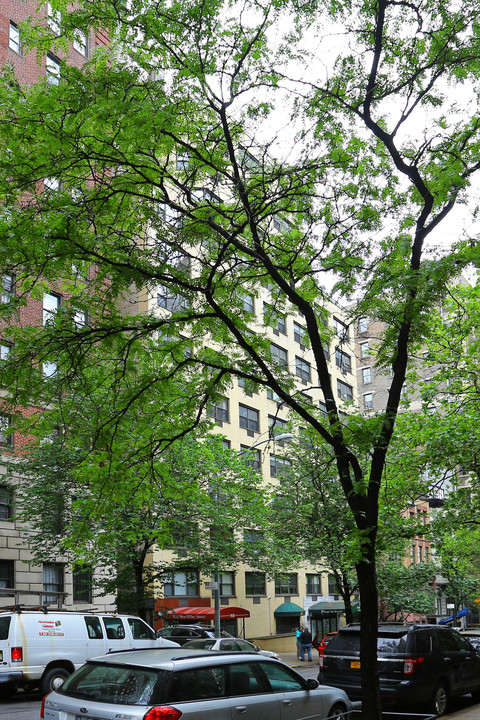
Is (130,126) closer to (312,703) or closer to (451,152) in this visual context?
(451,152)

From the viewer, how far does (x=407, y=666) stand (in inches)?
484

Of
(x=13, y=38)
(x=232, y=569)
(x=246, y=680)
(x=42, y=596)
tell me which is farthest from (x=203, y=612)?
(x=246, y=680)

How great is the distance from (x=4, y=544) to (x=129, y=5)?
21.4 metres

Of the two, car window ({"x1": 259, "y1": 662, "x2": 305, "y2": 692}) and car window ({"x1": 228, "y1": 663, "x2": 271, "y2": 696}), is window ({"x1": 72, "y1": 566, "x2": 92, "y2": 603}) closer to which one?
car window ({"x1": 259, "y1": 662, "x2": 305, "y2": 692})

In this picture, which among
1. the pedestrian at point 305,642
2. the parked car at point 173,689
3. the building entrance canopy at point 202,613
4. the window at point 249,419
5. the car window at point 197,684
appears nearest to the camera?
the parked car at point 173,689

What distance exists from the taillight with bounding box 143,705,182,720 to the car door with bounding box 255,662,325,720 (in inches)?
75.0

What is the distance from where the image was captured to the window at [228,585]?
4078cm

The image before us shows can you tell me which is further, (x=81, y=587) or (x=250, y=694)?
(x=81, y=587)

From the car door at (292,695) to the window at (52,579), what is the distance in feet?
A: 68.2

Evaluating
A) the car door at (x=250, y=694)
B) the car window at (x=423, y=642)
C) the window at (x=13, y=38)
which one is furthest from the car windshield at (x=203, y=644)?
the window at (x=13, y=38)

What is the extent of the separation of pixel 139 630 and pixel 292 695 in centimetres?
1105

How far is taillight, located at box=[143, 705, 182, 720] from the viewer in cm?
646

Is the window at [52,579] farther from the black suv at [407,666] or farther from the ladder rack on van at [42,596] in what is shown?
the black suv at [407,666]

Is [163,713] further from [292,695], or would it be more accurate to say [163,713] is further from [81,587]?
[81,587]
